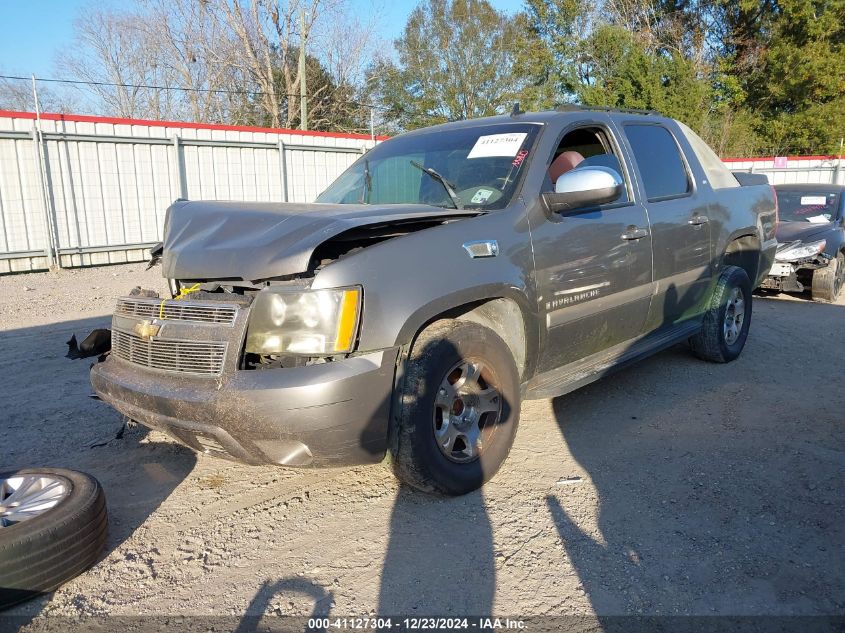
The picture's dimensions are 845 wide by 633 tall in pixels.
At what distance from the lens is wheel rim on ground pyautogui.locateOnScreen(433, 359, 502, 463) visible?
3.02 m

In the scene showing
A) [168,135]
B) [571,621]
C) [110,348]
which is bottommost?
[571,621]

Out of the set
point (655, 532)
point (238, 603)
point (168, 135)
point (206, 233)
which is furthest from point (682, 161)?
point (168, 135)

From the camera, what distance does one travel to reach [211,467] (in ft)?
11.8

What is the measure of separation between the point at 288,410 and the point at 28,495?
1.31 meters

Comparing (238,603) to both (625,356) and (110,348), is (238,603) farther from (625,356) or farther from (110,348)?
(625,356)

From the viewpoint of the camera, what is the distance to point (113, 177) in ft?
39.9

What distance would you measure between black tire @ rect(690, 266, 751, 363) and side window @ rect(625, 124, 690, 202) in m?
0.96

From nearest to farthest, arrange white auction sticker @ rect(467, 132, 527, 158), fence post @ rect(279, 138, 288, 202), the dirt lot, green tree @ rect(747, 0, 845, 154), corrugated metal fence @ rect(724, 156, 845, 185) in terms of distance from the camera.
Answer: the dirt lot, white auction sticker @ rect(467, 132, 527, 158), fence post @ rect(279, 138, 288, 202), corrugated metal fence @ rect(724, 156, 845, 185), green tree @ rect(747, 0, 845, 154)

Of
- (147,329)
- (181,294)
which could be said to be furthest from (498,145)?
Result: (147,329)

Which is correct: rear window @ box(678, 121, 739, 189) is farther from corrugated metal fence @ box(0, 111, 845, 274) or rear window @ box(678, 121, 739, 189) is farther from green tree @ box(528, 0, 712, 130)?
green tree @ box(528, 0, 712, 130)

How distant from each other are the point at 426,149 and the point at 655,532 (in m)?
2.56

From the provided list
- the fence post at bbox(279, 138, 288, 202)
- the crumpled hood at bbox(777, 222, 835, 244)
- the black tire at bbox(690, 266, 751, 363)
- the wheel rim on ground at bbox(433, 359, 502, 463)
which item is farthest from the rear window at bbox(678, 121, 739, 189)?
the fence post at bbox(279, 138, 288, 202)

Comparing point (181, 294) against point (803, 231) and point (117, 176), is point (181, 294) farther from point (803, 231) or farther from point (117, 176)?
point (117, 176)

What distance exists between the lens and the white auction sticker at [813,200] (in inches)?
366
